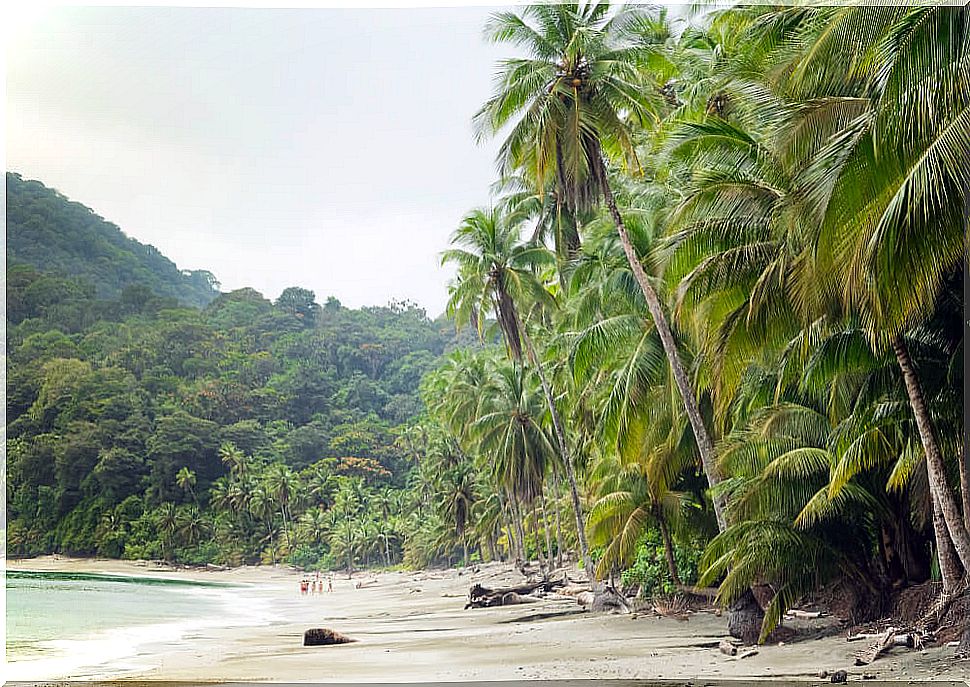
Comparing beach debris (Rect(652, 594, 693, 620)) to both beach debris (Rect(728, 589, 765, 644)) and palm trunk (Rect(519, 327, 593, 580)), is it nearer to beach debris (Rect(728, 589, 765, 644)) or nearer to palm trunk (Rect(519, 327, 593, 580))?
palm trunk (Rect(519, 327, 593, 580))

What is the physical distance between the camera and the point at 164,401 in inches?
447

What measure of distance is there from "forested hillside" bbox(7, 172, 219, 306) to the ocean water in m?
3.46

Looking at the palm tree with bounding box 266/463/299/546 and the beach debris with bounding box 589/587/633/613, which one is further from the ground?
the palm tree with bounding box 266/463/299/546

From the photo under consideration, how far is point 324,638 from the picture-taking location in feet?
25.7

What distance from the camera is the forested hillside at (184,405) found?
9.63 metres

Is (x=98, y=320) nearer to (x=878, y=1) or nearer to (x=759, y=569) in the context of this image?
(x=759, y=569)

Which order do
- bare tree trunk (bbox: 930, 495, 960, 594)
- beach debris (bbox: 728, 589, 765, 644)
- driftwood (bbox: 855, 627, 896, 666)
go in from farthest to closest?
beach debris (bbox: 728, 589, 765, 644) < driftwood (bbox: 855, 627, 896, 666) < bare tree trunk (bbox: 930, 495, 960, 594)

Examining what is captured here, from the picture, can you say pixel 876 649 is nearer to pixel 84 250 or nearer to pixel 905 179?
pixel 905 179

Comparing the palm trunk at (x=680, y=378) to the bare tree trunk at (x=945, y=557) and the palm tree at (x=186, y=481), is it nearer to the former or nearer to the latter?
the bare tree trunk at (x=945, y=557)

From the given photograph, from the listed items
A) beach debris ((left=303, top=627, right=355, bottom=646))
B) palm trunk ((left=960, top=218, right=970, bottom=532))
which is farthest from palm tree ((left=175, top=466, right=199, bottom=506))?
palm trunk ((left=960, top=218, right=970, bottom=532))

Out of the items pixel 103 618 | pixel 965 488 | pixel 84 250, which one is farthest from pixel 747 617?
pixel 84 250

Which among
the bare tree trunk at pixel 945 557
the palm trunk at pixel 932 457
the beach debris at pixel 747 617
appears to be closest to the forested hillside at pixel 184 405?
the beach debris at pixel 747 617

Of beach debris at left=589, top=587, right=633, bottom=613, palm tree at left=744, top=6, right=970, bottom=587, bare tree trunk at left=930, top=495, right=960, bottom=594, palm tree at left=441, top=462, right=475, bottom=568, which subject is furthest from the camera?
palm tree at left=441, top=462, right=475, bottom=568

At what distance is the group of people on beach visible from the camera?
33.6 feet
